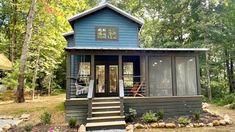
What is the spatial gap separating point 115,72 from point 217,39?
31.6 ft

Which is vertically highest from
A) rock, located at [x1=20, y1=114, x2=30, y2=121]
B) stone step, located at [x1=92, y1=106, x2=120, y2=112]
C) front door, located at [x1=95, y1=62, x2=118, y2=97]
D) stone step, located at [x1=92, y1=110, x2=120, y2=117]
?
front door, located at [x1=95, y1=62, x2=118, y2=97]

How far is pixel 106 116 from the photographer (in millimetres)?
9445

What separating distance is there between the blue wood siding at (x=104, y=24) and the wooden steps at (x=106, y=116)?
4.57 meters

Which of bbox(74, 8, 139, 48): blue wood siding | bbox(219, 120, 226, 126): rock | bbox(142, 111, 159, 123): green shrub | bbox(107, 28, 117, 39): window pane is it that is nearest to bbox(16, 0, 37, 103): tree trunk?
bbox(74, 8, 139, 48): blue wood siding

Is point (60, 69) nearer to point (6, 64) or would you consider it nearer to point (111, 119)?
point (6, 64)

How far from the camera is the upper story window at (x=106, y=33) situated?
13836 mm

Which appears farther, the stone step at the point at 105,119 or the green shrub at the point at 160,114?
the green shrub at the point at 160,114

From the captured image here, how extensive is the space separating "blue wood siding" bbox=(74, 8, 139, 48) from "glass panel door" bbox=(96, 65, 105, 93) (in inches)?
59.1

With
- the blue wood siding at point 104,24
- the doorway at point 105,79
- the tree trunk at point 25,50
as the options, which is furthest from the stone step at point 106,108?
the tree trunk at point 25,50

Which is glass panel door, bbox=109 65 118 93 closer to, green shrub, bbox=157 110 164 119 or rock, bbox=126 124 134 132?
green shrub, bbox=157 110 164 119

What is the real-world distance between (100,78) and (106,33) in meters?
2.90

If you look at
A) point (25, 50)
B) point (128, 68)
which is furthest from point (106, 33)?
point (25, 50)

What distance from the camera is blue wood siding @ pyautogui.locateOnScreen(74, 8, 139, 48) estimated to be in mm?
13719

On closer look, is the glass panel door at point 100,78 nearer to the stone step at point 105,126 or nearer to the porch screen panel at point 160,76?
the porch screen panel at point 160,76
